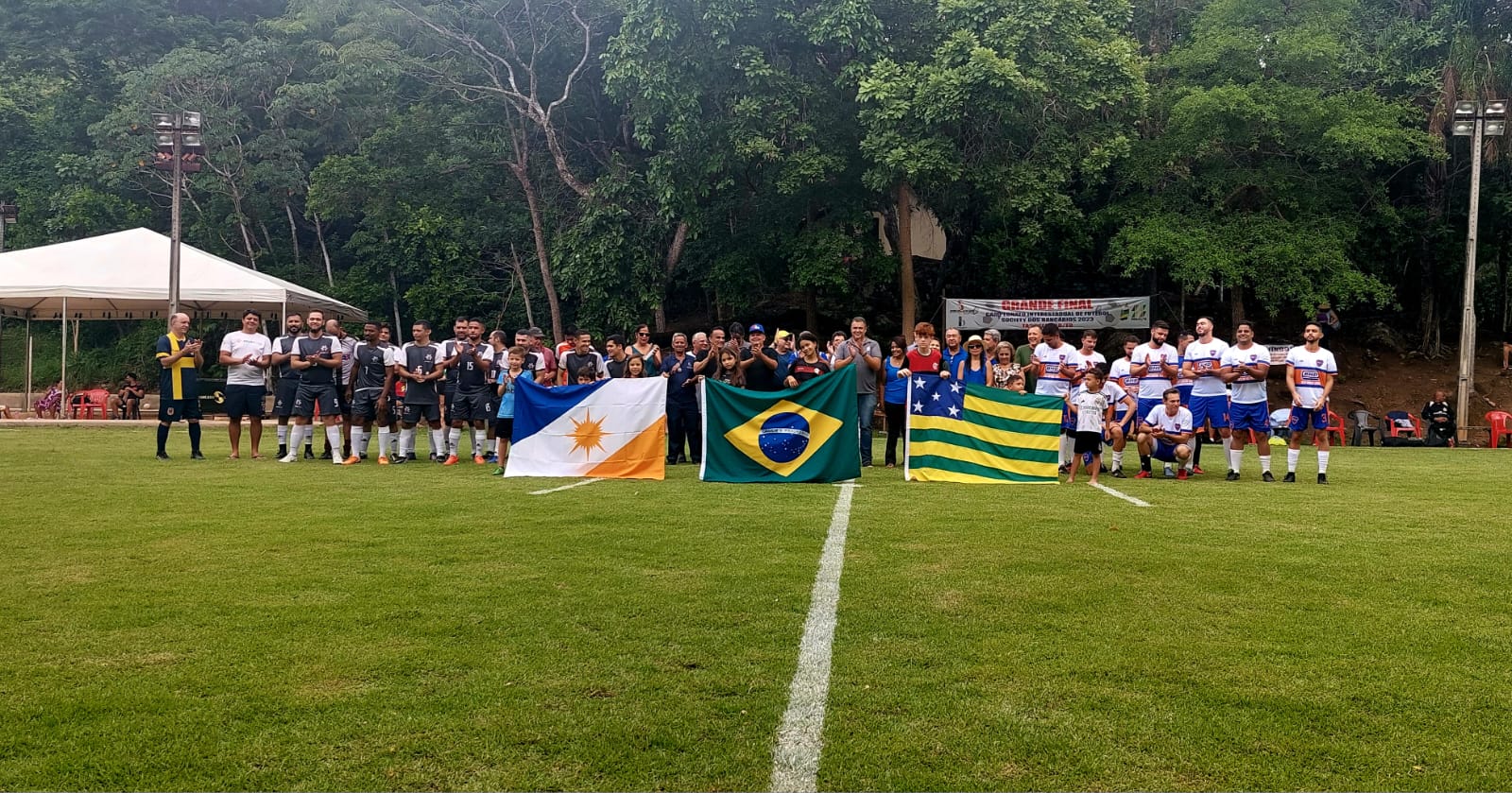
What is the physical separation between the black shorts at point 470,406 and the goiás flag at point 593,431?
79.9 inches

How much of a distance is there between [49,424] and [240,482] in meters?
15.8

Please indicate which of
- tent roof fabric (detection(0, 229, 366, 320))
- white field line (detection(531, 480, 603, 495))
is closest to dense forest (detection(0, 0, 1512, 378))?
tent roof fabric (detection(0, 229, 366, 320))

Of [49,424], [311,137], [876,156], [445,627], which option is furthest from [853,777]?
[311,137]

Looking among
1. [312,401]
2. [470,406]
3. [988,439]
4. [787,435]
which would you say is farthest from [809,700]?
[312,401]

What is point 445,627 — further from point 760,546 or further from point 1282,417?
point 1282,417

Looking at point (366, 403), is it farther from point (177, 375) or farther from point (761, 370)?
point (761, 370)

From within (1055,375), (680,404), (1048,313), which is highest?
(1048,313)

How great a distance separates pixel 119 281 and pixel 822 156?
52.8ft

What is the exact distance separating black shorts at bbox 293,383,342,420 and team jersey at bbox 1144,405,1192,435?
9933 millimetres

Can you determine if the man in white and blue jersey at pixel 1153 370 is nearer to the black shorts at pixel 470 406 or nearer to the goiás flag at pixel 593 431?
the goiás flag at pixel 593 431

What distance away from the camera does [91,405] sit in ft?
88.9

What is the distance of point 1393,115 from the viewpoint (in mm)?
24484

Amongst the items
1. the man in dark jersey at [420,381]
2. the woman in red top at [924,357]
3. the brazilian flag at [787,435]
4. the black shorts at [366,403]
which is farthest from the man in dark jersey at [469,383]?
the woman in red top at [924,357]

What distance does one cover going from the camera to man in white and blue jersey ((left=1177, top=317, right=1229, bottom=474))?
11.6 metres
